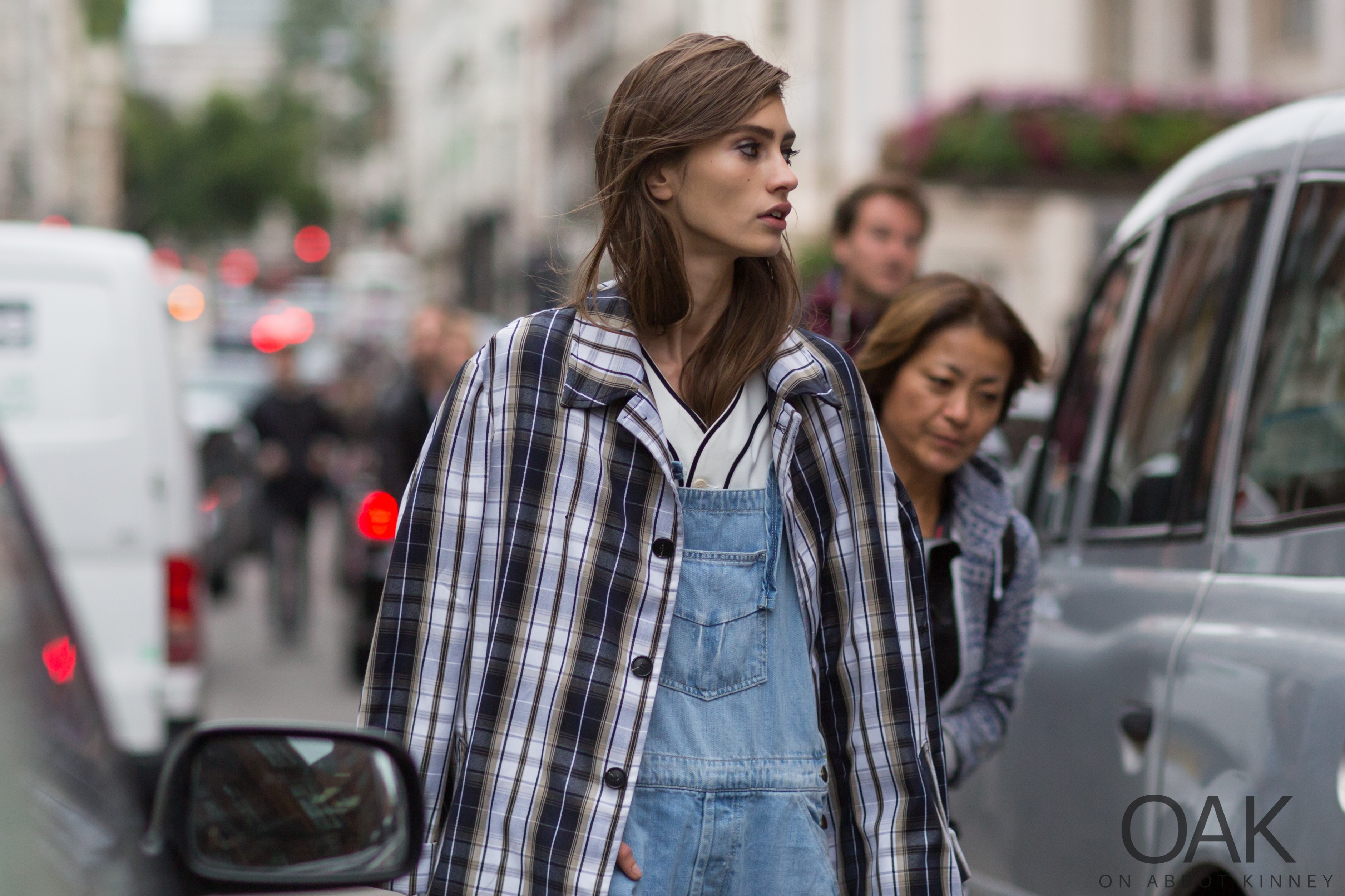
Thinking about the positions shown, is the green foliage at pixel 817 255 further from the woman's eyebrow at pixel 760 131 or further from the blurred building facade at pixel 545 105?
the woman's eyebrow at pixel 760 131

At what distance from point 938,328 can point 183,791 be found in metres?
1.82

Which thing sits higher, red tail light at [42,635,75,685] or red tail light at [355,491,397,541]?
red tail light at [42,635,75,685]

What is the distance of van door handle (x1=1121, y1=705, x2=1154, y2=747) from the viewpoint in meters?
3.33

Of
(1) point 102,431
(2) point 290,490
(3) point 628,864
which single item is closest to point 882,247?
(3) point 628,864

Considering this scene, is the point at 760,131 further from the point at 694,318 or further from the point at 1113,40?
the point at 1113,40

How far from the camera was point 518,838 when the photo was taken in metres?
2.39

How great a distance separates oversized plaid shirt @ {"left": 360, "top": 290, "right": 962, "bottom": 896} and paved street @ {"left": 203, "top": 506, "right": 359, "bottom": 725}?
211 inches

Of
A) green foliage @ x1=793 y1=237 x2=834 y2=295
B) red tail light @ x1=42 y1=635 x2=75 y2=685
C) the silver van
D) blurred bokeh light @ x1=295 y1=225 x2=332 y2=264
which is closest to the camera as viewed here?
red tail light @ x1=42 y1=635 x2=75 y2=685

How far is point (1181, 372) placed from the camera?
384cm

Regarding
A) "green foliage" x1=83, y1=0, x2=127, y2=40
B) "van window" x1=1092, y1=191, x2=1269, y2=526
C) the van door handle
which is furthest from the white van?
"green foliage" x1=83, y1=0, x2=127, y2=40

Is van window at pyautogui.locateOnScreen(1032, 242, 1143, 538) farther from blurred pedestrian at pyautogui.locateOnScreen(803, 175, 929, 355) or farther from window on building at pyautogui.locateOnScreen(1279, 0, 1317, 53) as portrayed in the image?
window on building at pyautogui.locateOnScreen(1279, 0, 1317, 53)

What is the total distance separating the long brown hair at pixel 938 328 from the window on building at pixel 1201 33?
813 inches

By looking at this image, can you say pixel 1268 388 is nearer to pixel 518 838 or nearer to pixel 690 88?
pixel 690 88

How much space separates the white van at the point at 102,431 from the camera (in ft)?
20.9
